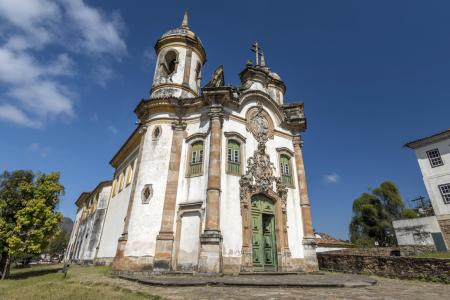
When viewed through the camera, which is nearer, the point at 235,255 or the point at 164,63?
the point at 235,255

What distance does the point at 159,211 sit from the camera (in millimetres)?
14523

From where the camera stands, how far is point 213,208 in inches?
526

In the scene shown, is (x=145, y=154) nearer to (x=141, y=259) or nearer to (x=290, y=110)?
(x=141, y=259)

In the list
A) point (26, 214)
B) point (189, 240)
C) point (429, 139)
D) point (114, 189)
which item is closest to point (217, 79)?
point (189, 240)

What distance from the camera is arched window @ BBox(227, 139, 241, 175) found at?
1533 centimetres

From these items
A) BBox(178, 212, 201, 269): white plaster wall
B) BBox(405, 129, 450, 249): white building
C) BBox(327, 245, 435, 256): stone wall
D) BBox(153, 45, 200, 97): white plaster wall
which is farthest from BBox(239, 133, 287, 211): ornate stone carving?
BBox(405, 129, 450, 249): white building

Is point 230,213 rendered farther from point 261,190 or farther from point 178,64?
point 178,64

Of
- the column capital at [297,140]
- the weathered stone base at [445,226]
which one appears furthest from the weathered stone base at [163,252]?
the weathered stone base at [445,226]

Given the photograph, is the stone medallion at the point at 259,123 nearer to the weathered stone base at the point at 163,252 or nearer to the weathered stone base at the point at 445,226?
the weathered stone base at the point at 163,252

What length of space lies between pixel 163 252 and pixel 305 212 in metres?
8.75

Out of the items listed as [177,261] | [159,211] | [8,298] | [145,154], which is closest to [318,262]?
[177,261]

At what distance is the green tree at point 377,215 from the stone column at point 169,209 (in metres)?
31.9

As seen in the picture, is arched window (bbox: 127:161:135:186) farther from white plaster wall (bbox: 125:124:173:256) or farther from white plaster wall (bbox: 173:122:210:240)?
white plaster wall (bbox: 173:122:210:240)

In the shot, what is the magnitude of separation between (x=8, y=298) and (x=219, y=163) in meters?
9.46
